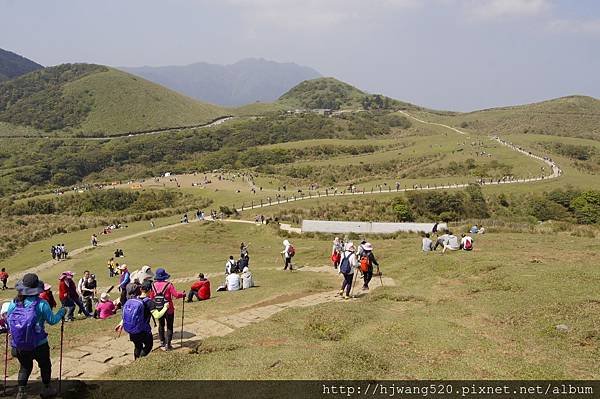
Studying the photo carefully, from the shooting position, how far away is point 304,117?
529 ft

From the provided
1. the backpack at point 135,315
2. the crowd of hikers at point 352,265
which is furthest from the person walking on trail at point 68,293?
the crowd of hikers at point 352,265

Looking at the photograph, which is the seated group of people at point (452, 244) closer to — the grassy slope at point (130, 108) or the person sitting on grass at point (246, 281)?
the person sitting on grass at point (246, 281)

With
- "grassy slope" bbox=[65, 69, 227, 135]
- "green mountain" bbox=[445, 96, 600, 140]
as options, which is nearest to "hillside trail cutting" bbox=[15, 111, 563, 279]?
"green mountain" bbox=[445, 96, 600, 140]

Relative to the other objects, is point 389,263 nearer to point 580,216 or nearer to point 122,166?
point 580,216

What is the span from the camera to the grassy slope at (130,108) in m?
168

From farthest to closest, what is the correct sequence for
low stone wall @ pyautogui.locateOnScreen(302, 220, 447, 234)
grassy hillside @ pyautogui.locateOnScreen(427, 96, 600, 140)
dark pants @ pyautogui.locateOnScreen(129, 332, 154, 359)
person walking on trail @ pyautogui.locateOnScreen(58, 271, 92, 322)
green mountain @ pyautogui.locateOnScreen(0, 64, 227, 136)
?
green mountain @ pyautogui.locateOnScreen(0, 64, 227, 136) < grassy hillside @ pyautogui.locateOnScreen(427, 96, 600, 140) < low stone wall @ pyautogui.locateOnScreen(302, 220, 447, 234) < person walking on trail @ pyautogui.locateOnScreen(58, 271, 92, 322) < dark pants @ pyautogui.locateOnScreen(129, 332, 154, 359)

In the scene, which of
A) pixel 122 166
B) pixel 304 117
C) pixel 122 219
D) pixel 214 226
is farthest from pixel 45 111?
pixel 214 226

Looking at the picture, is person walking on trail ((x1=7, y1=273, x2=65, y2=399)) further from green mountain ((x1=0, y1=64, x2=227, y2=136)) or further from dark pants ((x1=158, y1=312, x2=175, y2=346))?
green mountain ((x1=0, y1=64, x2=227, y2=136))

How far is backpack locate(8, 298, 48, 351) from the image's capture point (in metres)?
7.16

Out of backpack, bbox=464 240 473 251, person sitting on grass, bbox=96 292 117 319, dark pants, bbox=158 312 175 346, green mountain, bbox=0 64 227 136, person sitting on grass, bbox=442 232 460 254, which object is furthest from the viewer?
green mountain, bbox=0 64 227 136

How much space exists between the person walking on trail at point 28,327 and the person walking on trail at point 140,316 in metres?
1.65

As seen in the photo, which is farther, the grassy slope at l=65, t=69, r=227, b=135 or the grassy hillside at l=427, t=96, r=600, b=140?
the grassy slope at l=65, t=69, r=227, b=135

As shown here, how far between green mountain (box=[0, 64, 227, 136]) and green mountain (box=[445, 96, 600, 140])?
103m

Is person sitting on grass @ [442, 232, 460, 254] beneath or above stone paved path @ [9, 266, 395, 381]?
above
